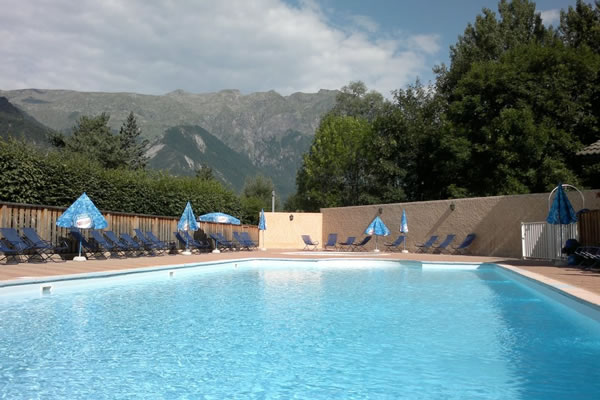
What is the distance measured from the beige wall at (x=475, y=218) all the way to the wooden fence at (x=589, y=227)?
2546mm

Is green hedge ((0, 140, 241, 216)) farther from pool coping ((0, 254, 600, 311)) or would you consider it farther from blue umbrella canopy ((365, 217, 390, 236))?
blue umbrella canopy ((365, 217, 390, 236))

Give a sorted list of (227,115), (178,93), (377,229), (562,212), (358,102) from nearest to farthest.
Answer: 1. (562,212)
2. (377,229)
3. (358,102)
4. (227,115)
5. (178,93)

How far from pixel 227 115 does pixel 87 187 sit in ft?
503

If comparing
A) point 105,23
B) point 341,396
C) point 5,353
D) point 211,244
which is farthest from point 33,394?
point 105,23

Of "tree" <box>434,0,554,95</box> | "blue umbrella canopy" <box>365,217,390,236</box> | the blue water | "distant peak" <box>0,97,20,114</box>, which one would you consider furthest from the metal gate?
"distant peak" <box>0,97,20,114</box>

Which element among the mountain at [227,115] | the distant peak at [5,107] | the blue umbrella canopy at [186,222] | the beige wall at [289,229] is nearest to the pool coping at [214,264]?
the blue umbrella canopy at [186,222]

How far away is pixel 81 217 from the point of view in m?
11.0

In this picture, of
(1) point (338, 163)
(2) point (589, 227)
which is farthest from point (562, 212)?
(1) point (338, 163)

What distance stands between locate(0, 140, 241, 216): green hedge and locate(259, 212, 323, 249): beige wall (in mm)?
3259

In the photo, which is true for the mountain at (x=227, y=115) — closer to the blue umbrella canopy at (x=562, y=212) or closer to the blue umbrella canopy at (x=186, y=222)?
the blue umbrella canopy at (x=186, y=222)

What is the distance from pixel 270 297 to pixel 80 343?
347 centimetres

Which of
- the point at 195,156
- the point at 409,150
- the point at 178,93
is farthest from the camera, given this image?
the point at 178,93

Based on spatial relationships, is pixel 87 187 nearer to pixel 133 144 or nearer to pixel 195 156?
pixel 133 144

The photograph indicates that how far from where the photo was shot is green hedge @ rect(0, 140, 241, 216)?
38.1ft
